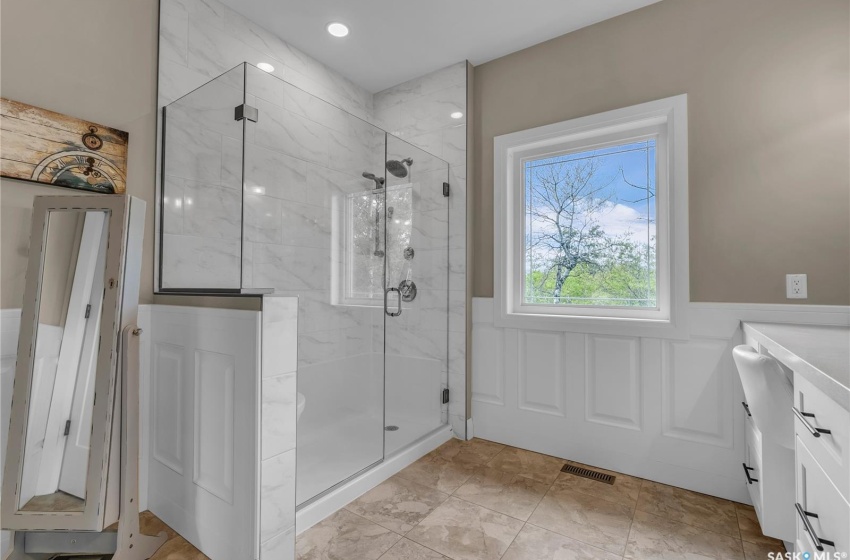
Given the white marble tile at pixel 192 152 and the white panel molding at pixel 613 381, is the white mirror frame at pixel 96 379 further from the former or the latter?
the white panel molding at pixel 613 381

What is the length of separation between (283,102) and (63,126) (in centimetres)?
91

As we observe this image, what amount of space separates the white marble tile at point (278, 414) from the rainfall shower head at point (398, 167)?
1364 millimetres

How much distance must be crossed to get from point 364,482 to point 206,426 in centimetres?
83

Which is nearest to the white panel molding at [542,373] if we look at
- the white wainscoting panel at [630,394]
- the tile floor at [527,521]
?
the white wainscoting panel at [630,394]

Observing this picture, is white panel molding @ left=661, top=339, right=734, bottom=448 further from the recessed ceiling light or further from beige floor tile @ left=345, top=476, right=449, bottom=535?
the recessed ceiling light

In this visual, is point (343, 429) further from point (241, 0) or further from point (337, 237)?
point (241, 0)

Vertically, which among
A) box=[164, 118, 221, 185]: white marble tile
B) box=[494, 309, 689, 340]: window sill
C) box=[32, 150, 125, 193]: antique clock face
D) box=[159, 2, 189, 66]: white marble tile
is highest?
box=[159, 2, 189, 66]: white marble tile

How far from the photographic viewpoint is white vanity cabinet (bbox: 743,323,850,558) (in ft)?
2.63

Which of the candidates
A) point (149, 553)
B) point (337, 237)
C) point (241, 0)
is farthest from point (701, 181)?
point (149, 553)

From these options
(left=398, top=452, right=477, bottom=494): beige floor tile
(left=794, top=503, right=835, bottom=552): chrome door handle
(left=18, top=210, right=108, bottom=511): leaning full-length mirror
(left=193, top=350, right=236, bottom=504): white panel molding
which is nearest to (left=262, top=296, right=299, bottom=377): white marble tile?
(left=193, top=350, right=236, bottom=504): white panel molding

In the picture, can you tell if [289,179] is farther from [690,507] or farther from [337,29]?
Answer: [690,507]

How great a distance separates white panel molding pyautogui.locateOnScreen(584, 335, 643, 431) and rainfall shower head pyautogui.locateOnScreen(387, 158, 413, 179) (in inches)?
57.6

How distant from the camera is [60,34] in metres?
1.62

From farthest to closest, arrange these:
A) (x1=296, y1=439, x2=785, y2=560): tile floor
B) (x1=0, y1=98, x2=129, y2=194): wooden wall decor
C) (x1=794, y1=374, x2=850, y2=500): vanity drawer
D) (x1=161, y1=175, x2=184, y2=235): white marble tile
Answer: (x1=161, y1=175, x2=184, y2=235): white marble tile, (x1=296, y1=439, x2=785, y2=560): tile floor, (x1=0, y1=98, x2=129, y2=194): wooden wall decor, (x1=794, y1=374, x2=850, y2=500): vanity drawer
